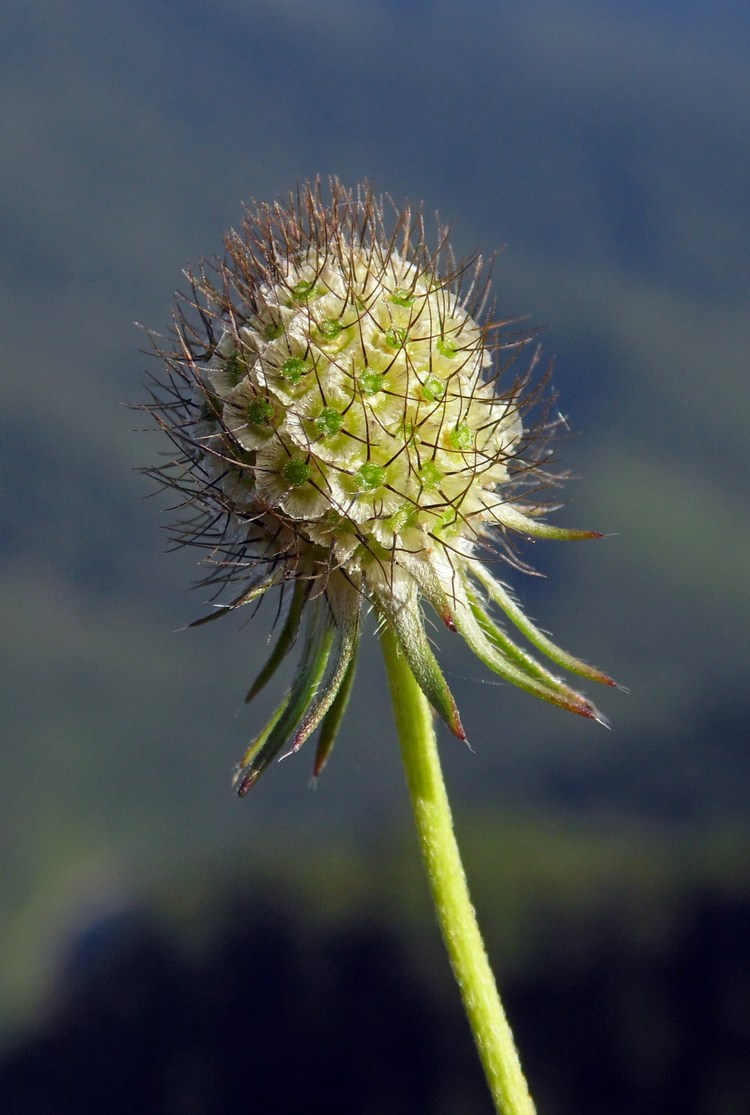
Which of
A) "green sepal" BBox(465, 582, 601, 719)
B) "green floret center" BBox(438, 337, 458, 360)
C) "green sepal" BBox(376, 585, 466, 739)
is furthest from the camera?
"green floret center" BBox(438, 337, 458, 360)

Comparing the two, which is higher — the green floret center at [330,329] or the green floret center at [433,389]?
the green floret center at [330,329]

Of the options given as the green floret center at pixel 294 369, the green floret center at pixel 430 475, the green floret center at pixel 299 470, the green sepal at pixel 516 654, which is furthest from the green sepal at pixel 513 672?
the green floret center at pixel 294 369

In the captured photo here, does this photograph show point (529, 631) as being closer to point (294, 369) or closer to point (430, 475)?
point (430, 475)

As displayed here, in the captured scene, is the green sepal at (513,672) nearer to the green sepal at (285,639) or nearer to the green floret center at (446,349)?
the green sepal at (285,639)

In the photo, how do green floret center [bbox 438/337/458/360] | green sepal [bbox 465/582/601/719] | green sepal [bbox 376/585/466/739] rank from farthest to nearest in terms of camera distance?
1. green floret center [bbox 438/337/458/360]
2. green sepal [bbox 465/582/601/719]
3. green sepal [bbox 376/585/466/739]

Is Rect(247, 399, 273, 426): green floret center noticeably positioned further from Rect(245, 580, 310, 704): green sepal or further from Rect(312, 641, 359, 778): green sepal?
Rect(312, 641, 359, 778): green sepal

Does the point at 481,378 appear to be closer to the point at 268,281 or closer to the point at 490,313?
the point at 490,313

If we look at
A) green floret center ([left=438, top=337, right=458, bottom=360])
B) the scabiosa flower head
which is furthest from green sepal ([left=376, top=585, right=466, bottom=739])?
green floret center ([left=438, top=337, right=458, bottom=360])
